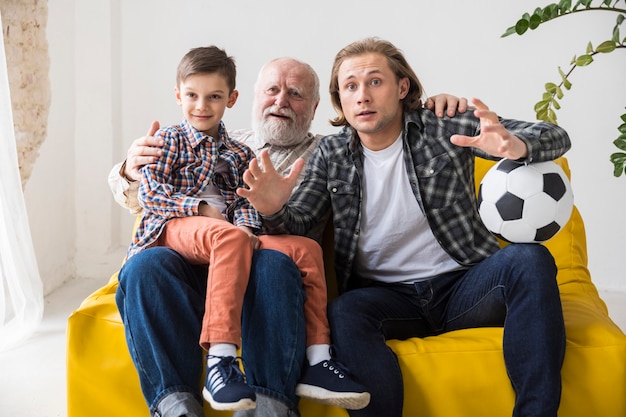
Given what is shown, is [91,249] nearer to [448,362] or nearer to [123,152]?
[123,152]

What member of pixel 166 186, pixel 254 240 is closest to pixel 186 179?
pixel 166 186

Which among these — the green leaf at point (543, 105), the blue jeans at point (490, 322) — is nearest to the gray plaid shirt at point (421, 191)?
the blue jeans at point (490, 322)

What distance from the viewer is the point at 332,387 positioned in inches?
67.9

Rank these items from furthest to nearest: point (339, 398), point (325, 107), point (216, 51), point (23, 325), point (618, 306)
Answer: point (325, 107)
point (618, 306)
point (23, 325)
point (216, 51)
point (339, 398)

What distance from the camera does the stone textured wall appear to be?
10.7 feet

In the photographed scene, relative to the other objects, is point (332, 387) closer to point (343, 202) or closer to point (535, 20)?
point (343, 202)

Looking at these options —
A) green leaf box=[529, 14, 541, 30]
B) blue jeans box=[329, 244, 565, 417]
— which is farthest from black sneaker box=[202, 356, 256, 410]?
green leaf box=[529, 14, 541, 30]

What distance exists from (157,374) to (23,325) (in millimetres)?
1505

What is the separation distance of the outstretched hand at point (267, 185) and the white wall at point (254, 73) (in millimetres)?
1948

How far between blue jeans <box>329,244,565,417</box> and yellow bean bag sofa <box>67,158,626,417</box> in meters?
0.05

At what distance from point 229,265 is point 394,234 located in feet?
1.86


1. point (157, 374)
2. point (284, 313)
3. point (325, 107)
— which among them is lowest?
point (157, 374)

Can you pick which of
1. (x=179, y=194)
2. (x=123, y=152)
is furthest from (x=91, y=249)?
(x=179, y=194)

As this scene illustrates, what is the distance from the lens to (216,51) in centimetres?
223
